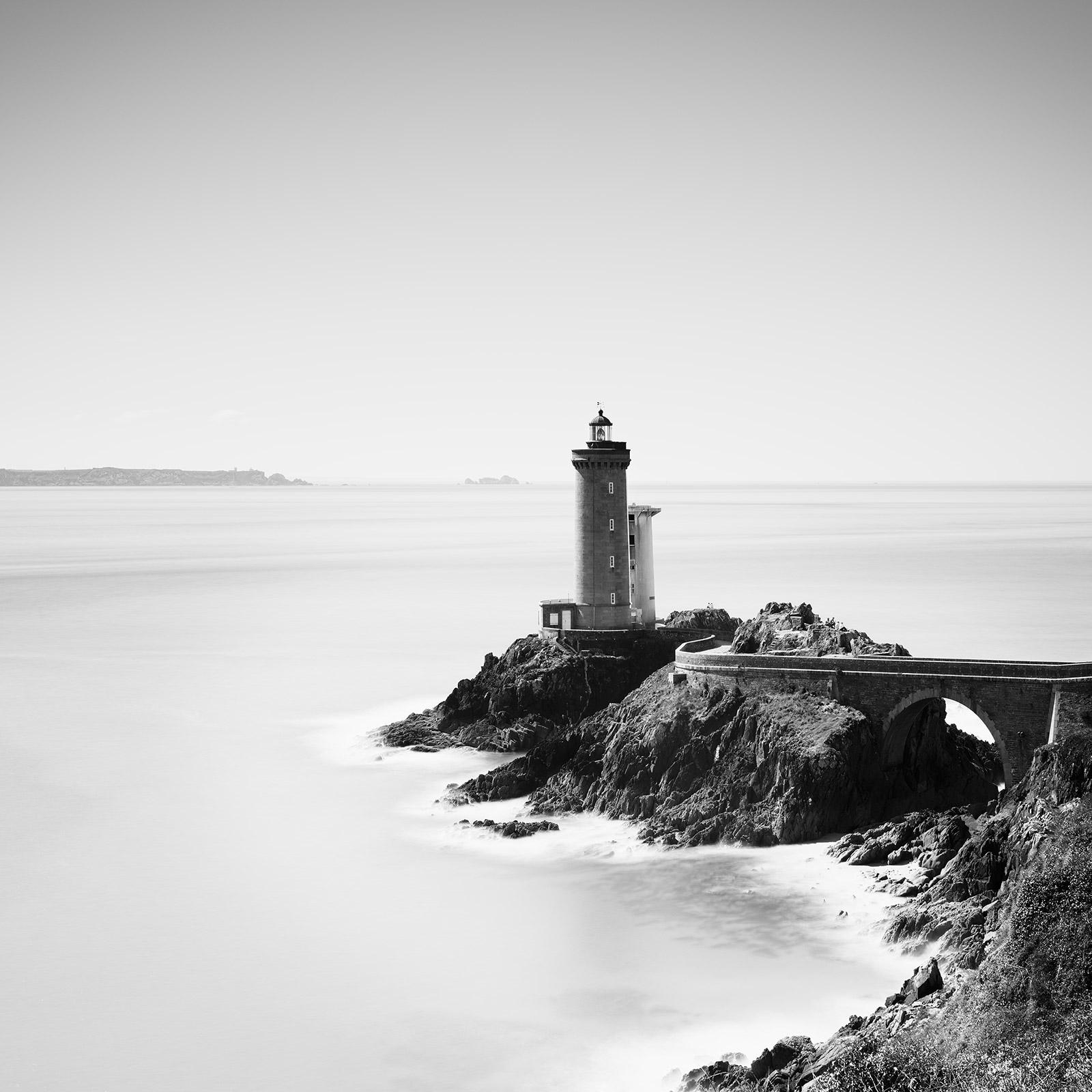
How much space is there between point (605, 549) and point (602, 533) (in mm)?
738

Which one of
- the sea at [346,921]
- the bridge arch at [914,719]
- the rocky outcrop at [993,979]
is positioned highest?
the bridge arch at [914,719]

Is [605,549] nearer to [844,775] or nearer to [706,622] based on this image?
[706,622]

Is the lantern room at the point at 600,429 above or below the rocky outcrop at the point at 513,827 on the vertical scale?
above

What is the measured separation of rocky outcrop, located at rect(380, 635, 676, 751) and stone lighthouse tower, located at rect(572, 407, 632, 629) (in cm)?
195

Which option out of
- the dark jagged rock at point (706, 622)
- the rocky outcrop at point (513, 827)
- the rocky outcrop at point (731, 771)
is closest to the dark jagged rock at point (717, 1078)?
the rocky outcrop at point (731, 771)

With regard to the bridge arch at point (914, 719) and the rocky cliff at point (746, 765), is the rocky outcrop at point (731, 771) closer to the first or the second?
the rocky cliff at point (746, 765)

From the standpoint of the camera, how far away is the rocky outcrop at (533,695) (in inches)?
2315

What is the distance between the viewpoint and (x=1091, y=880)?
1073 inches

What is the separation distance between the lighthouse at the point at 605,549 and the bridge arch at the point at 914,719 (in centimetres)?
1856

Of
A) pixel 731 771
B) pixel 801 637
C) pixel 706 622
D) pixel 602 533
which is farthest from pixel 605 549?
pixel 731 771

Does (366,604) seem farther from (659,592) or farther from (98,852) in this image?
(98,852)

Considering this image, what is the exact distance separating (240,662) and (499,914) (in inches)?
2196

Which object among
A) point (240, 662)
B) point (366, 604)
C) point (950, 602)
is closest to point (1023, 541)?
point (950, 602)

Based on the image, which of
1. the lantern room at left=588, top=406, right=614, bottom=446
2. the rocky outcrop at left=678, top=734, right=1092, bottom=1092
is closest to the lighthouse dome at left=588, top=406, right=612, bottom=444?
the lantern room at left=588, top=406, right=614, bottom=446
